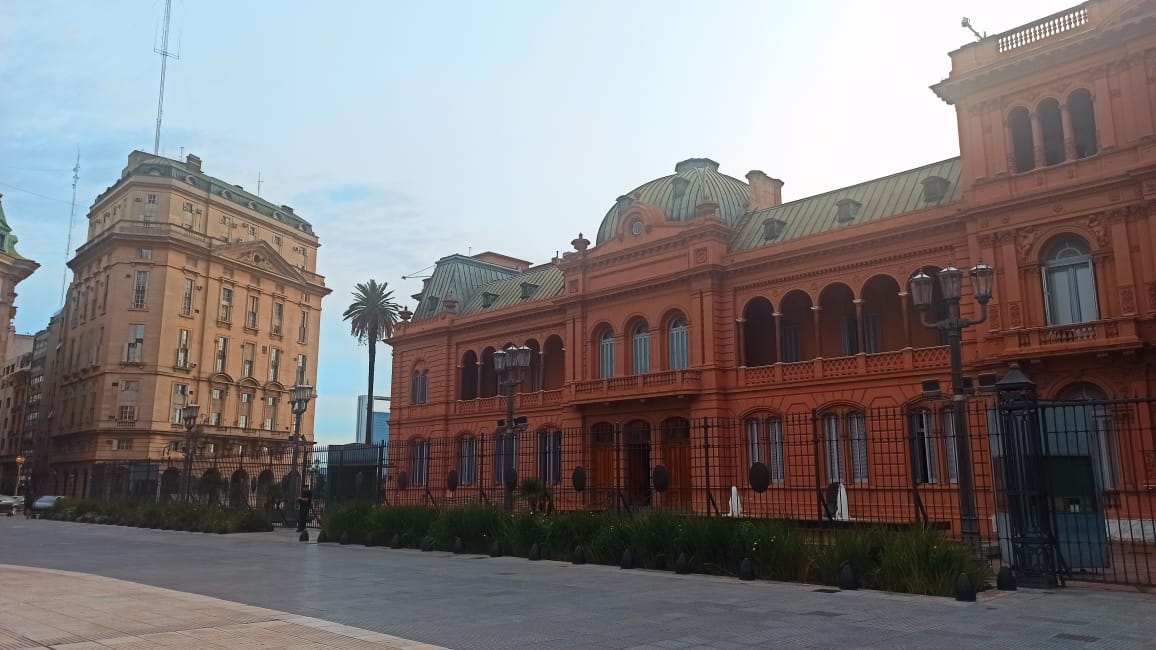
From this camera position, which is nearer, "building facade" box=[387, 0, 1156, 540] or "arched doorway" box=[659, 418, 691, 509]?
"building facade" box=[387, 0, 1156, 540]

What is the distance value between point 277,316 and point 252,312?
299 centimetres

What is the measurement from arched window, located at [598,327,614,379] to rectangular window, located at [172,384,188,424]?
Answer: 1567 inches

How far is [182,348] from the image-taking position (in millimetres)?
63125

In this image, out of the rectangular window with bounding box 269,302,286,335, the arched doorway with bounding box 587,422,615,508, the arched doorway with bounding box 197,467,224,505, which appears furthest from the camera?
the rectangular window with bounding box 269,302,286,335

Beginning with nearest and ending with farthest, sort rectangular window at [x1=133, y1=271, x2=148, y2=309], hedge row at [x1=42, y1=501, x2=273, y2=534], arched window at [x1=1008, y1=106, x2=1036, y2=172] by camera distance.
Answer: arched window at [x1=1008, y1=106, x2=1036, y2=172] < hedge row at [x1=42, y1=501, x2=273, y2=534] < rectangular window at [x1=133, y1=271, x2=148, y2=309]

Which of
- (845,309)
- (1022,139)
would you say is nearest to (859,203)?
(845,309)

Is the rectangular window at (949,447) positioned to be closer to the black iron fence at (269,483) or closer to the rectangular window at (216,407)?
the black iron fence at (269,483)

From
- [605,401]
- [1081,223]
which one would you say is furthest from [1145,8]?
[605,401]

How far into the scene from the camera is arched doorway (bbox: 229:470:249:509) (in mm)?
31562

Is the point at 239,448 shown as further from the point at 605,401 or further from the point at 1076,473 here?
the point at 1076,473

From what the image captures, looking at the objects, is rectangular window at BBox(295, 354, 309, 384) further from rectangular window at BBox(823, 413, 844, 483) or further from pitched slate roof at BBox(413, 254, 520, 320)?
rectangular window at BBox(823, 413, 844, 483)

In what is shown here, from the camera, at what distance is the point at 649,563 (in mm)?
16125

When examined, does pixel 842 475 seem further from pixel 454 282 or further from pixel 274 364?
pixel 274 364

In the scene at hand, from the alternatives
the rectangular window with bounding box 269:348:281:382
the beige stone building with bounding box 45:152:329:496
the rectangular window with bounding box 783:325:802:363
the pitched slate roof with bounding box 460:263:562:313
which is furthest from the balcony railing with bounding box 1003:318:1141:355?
the rectangular window with bounding box 269:348:281:382
